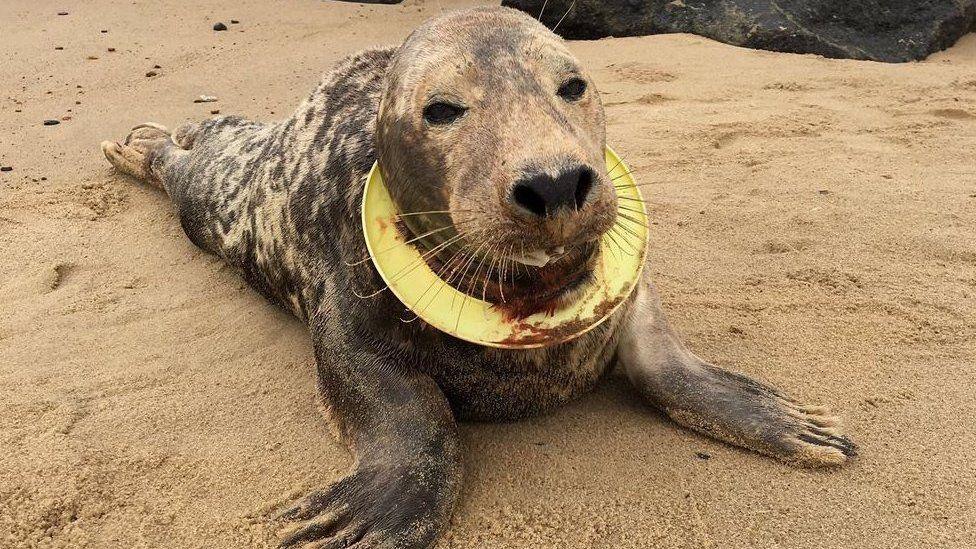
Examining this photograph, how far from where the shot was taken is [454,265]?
247cm

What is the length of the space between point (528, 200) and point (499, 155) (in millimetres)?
190

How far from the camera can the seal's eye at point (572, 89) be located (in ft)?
7.77

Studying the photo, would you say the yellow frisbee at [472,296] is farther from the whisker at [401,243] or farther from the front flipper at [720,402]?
the front flipper at [720,402]

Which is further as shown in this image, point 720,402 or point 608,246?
point 720,402

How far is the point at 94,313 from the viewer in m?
3.63

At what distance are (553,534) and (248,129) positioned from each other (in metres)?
2.89

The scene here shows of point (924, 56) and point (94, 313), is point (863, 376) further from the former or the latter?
point (924, 56)

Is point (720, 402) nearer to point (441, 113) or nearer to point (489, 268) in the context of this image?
point (489, 268)

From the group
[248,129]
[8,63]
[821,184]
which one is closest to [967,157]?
[821,184]

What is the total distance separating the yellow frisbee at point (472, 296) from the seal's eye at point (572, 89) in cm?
31

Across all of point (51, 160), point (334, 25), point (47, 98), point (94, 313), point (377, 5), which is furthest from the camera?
point (377, 5)

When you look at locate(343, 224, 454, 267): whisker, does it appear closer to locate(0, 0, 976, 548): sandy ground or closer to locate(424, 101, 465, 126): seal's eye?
locate(424, 101, 465, 126): seal's eye

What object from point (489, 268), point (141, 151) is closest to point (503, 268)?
point (489, 268)

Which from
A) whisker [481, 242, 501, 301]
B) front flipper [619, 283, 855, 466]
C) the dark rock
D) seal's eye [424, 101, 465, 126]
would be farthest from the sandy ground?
seal's eye [424, 101, 465, 126]
